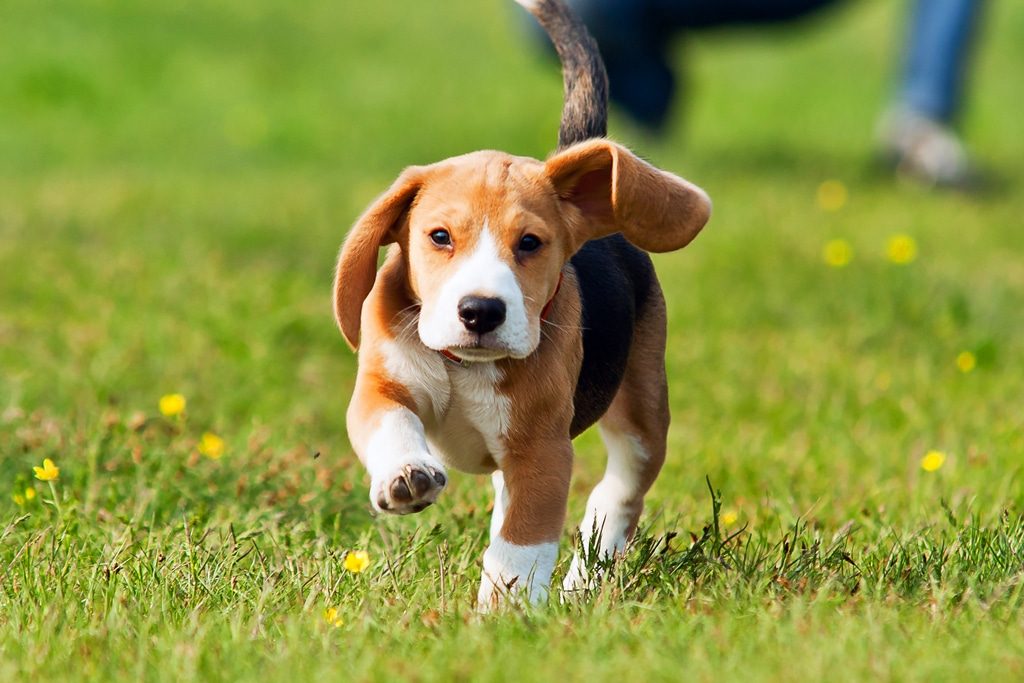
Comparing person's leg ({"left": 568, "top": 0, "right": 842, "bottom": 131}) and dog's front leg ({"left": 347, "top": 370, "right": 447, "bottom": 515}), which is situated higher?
person's leg ({"left": 568, "top": 0, "right": 842, "bottom": 131})

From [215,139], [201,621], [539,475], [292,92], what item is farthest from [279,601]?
[292,92]

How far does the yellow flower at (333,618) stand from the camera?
3117 millimetres

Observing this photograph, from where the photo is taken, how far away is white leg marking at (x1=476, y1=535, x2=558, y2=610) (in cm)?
321

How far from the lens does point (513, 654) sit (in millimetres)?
2879

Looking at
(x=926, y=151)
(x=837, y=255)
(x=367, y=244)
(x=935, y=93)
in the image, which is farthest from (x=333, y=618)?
(x=935, y=93)

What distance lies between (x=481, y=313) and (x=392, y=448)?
1.12 ft

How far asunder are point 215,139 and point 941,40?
5.35 m

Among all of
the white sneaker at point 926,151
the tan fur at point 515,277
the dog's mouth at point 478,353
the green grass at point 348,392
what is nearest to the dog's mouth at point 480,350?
the dog's mouth at point 478,353

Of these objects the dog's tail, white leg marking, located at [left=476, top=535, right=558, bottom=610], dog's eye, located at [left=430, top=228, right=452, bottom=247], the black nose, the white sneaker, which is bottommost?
white leg marking, located at [left=476, top=535, right=558, bottom=610]

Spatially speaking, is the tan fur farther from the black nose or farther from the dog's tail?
the dog's tail

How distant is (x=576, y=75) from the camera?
3.86 meters

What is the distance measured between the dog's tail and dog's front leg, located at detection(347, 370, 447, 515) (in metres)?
0.87

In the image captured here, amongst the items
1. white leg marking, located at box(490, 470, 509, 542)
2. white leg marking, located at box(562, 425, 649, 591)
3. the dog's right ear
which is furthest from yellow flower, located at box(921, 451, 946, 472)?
the dog's right ear

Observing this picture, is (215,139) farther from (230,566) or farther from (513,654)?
(513,654)
